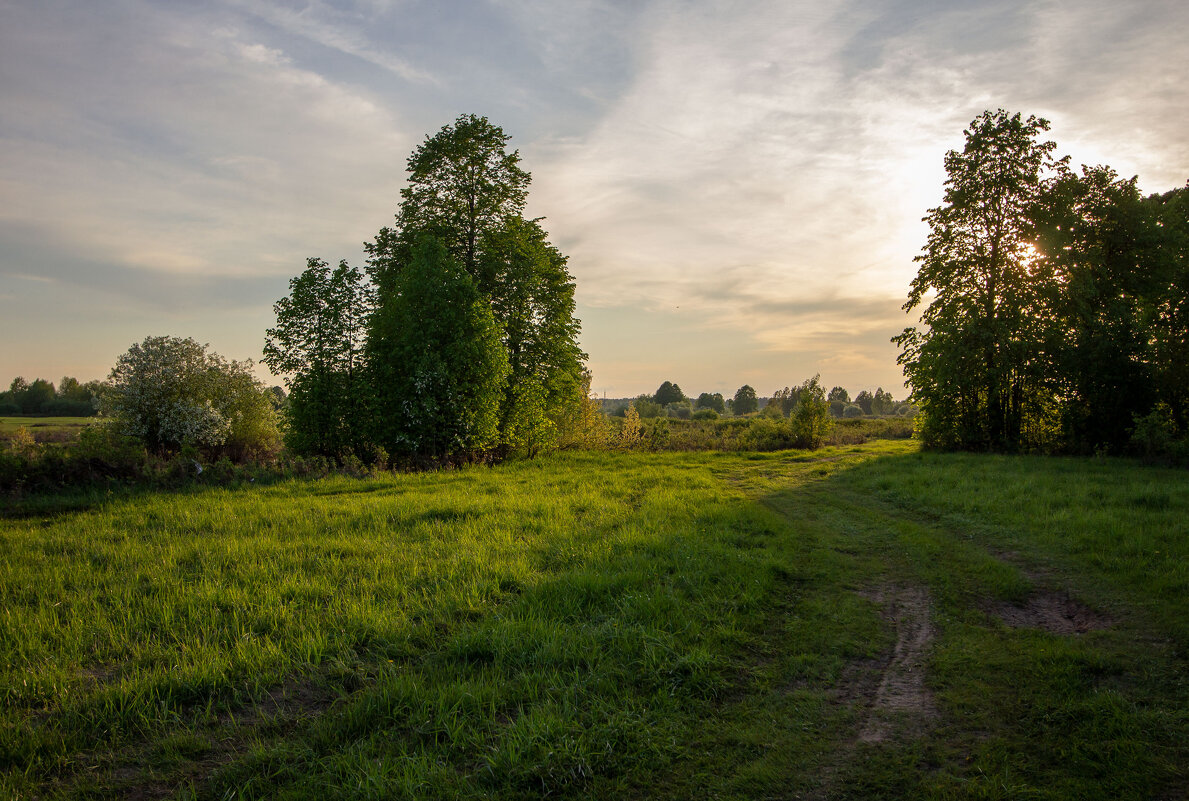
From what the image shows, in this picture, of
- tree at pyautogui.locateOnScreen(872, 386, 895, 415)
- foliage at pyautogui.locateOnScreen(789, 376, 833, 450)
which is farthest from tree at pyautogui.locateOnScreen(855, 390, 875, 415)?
foliage at pyautogui.locateOnScreen(789, 376, 833, 450)

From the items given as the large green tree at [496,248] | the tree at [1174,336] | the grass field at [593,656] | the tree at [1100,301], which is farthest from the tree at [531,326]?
the tree at [1174,336]

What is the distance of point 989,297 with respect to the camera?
896 inches

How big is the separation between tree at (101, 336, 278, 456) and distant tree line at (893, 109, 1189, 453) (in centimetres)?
3084

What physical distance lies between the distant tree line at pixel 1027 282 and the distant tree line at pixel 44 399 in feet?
188

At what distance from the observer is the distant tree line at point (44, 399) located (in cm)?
4356

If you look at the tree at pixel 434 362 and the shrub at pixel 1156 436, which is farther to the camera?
the tree at pixel 434 362

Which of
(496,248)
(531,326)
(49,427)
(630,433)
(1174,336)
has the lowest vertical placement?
(630,433)

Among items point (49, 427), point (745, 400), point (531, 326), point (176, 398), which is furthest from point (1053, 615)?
point (745, 400)

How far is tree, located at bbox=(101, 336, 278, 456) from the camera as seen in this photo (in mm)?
22172

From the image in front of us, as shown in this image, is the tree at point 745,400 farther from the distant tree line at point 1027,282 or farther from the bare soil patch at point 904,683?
the bare soil patch at point 904,683

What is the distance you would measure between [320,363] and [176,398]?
9.20 metres

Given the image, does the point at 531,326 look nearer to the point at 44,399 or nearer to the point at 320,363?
the point at 320,363

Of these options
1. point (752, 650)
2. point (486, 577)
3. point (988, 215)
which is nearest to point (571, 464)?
point (486, 577)

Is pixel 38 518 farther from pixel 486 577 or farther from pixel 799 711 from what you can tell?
pixel 799 711
